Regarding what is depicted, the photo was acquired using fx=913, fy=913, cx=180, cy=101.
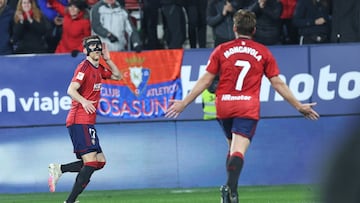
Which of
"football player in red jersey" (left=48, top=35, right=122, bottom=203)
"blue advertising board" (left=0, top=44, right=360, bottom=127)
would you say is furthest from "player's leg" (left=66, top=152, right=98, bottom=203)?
"blue advertising board" (left=0, top=44, right=360, bottom=127)

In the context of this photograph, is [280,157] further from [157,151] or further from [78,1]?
[78,1]

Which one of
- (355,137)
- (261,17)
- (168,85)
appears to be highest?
(355,137)

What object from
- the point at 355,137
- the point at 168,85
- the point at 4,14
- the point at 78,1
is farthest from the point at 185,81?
the point at 355,137

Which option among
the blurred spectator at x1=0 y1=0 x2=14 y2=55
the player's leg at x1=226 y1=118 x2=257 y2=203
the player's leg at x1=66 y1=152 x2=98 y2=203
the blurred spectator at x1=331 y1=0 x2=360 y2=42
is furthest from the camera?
the blurred spectator at x1=0 y1=0 x2=14 y2=55

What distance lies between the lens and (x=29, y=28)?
14.6m

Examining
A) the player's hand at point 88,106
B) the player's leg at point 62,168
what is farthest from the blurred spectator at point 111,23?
the player's hand at point 88,106

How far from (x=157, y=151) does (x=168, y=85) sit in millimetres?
1047

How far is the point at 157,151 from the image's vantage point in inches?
554

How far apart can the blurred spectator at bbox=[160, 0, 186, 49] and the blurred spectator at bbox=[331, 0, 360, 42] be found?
8.07 feet

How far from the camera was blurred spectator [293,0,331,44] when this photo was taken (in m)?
14.7

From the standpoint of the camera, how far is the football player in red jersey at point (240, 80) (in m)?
8.81

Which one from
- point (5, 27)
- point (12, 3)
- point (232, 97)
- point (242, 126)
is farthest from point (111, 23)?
point (242, 126)

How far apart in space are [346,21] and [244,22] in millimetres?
6229

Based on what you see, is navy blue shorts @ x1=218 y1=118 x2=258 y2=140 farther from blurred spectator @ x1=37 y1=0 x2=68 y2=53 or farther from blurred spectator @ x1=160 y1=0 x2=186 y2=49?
blurred spectator @ x1=37 y1=0 x2=68 y2=53
